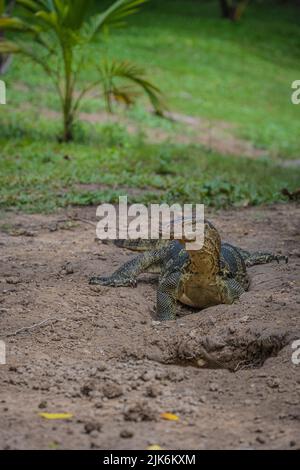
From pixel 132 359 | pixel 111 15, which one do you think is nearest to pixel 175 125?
pixel 111 15

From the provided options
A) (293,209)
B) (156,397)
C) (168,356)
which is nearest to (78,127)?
(293,209)

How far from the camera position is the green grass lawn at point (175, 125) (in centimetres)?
783

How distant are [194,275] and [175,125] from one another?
304 inches

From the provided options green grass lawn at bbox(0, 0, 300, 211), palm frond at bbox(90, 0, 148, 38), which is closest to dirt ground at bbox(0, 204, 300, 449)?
green grass lawn at bbox(0, 0, 300, 211)

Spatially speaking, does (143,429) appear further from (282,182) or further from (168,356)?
(282,182)

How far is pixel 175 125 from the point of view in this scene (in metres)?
12.4

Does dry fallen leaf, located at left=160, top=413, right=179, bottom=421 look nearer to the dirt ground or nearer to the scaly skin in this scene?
the dirt ground

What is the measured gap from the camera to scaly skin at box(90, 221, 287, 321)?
4836 mm

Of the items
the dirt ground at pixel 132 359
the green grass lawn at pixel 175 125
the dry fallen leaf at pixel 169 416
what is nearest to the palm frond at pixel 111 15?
the green grass lawn at pixel 175 125

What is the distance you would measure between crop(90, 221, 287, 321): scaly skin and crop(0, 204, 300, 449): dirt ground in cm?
10

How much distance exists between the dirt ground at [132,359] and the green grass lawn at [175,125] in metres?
1.79

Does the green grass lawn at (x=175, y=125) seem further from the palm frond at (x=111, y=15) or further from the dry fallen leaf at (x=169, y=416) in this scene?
the dry fallen leaf at (x=169, y=416)

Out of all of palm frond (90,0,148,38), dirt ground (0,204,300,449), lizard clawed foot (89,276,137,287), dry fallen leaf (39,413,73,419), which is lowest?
lizard clawed foot (89,276,137,287)

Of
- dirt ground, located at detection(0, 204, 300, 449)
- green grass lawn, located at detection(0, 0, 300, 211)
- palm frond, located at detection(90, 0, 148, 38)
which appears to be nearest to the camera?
dirt ground, located at detection(0, 204, 300, 449)
